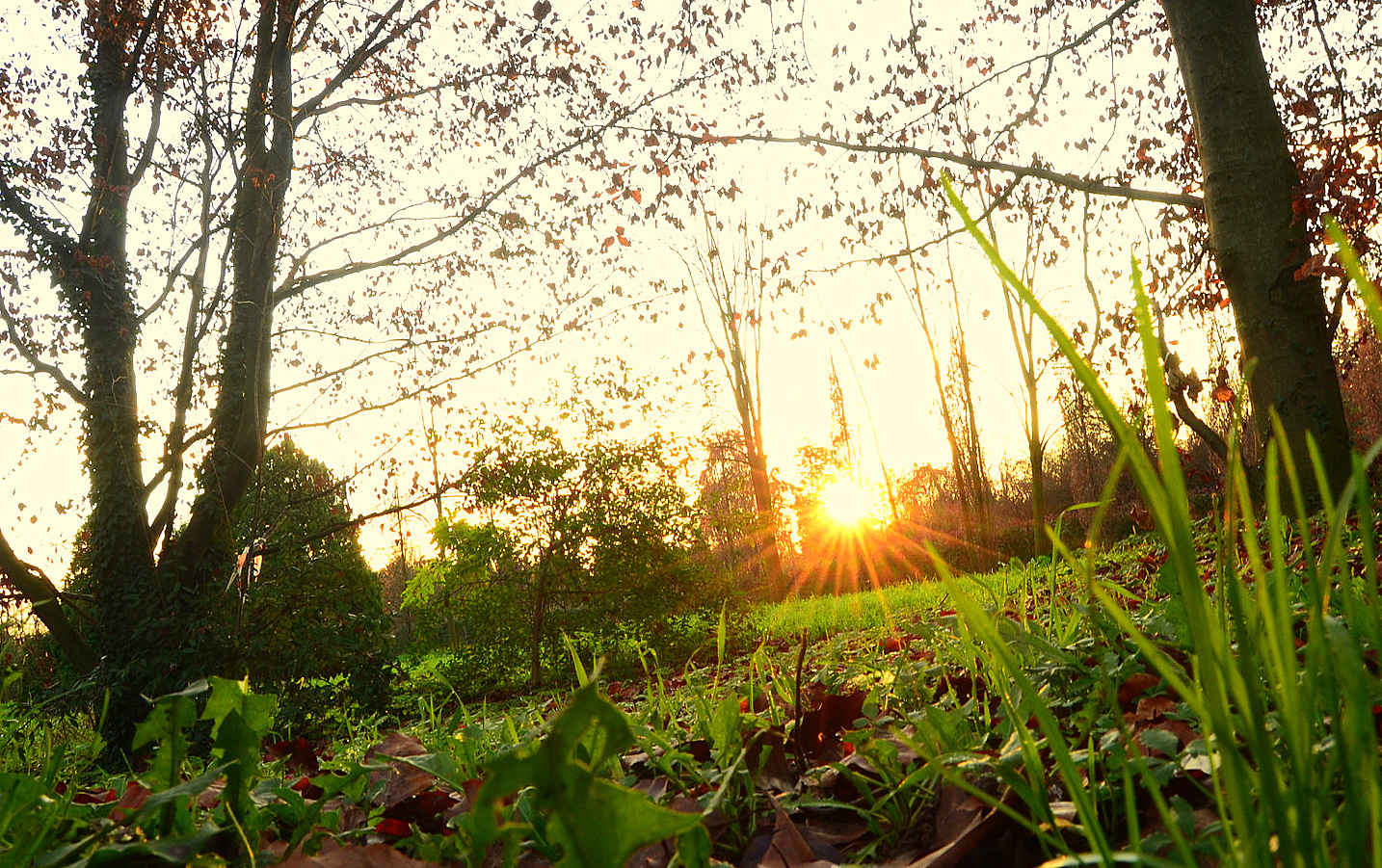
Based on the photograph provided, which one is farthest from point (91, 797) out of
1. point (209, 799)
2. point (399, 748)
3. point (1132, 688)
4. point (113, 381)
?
point (113, 381)

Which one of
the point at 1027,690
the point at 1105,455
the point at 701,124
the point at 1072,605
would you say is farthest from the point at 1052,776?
the point at 1105,455

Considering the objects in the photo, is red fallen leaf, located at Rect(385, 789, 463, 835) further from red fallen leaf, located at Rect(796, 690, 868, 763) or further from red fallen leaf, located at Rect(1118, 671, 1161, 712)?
red fallen leaf, located at Rect(1118, 671, 1161, 712)

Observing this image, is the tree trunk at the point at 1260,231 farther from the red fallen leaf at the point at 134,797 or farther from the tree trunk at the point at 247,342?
the tree trunk at the point at 247,342

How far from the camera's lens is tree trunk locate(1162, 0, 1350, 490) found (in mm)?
3330

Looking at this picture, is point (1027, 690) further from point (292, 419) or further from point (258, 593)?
point (292, 419)

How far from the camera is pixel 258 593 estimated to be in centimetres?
624

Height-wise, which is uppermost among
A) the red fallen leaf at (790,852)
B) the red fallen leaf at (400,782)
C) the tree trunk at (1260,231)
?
the tree trunk at (1260,231)

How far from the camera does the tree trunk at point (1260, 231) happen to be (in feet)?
10.9

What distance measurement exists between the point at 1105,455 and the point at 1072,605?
23867 millimetres

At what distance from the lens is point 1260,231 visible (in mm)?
3365

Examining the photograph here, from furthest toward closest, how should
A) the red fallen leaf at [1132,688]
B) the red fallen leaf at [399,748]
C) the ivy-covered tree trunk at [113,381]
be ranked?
the ivy-covered tree trunk at [113,381] < the red fallen leaf at [399,748] < the red fallen leaf at [1132,688]

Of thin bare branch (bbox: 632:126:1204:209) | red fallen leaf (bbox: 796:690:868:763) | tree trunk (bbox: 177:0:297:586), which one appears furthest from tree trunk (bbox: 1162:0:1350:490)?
tree trunk (bbox: 177:0:297:586)

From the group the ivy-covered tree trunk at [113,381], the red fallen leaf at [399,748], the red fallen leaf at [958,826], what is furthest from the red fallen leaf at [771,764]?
the ivy-covered tree trunk at [113,381]

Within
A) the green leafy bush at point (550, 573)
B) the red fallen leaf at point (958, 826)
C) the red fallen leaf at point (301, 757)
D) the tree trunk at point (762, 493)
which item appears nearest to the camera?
the red fallen leaf at point (958, 826)
